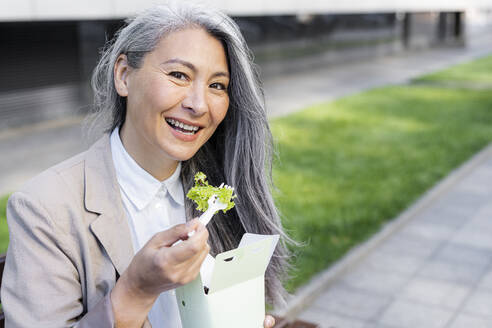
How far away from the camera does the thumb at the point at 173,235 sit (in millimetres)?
1316

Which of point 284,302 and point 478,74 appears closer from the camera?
point 284,302

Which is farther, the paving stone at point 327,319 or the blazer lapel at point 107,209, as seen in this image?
the paving stone at point 327,319

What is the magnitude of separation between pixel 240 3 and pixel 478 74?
31.8ft

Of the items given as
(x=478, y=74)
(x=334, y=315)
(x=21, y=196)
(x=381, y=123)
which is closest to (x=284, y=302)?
(x=21, y=196)

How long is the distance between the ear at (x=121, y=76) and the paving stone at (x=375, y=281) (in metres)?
3.35

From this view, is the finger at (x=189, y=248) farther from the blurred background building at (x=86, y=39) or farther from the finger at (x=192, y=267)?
the blurred background building at (x=86, y=39)

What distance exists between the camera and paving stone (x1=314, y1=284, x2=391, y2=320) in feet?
14.3

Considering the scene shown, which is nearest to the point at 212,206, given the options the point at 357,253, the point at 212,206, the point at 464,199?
the point at 212,206

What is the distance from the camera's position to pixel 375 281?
488 cm

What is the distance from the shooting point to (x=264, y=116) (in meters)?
1.98

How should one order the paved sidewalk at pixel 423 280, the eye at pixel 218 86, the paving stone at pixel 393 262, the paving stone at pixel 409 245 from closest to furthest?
the eye at pixel 218 86, the paved sidewalk at pixel 423 280, the paving stone at pixel 393 262, the paving stone at pixel 409 245

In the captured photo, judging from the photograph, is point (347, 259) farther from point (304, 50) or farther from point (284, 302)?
point (304, 50)

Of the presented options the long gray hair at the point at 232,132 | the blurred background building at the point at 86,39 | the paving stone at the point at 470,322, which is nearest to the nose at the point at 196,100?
the long gray hair at the point at 232,132

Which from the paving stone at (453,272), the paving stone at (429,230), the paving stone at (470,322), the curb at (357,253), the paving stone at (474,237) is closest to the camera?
the paving stone at (470,322)
